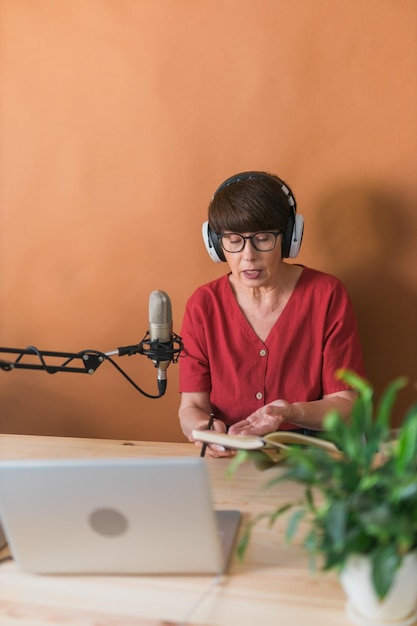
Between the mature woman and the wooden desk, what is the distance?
0.68 m

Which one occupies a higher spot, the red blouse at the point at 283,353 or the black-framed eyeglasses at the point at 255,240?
the black-framed eyeglasses at the point at 255,240

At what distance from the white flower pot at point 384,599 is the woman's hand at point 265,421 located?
0.60 metres

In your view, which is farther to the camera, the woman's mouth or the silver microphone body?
A: the woman's mouth

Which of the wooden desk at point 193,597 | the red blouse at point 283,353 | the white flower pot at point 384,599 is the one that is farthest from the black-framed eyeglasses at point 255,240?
the white flower pot at point 384,599

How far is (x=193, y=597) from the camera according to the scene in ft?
3.38

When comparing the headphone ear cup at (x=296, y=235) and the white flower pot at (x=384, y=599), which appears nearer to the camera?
the white flower pot at (x=384, y=599)

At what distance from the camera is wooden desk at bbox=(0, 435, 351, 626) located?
98 centimetres

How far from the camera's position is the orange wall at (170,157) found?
1.99 metres

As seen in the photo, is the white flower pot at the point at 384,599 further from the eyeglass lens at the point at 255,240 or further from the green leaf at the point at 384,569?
the eyeglass lens at the point at 255,240

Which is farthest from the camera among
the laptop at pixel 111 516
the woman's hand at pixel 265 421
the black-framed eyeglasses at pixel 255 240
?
the black-framed eyeglasses at pixel 255 240

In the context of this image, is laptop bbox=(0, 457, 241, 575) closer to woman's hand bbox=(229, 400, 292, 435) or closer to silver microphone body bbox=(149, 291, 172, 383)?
silver microphone body bbox=(149, 291, 172, 383)

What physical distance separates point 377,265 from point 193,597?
1334 mm

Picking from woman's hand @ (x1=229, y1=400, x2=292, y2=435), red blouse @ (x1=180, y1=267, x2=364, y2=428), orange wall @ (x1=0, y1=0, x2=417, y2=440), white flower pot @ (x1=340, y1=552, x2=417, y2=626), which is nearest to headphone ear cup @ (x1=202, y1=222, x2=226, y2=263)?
red blouse @ (x1=180, y1=267, x2=364, y2=428)

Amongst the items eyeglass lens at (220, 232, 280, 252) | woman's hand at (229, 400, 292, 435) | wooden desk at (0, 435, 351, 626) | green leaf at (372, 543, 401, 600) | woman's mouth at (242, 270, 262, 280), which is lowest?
wooden desk at (0, 435, 351, 626)
